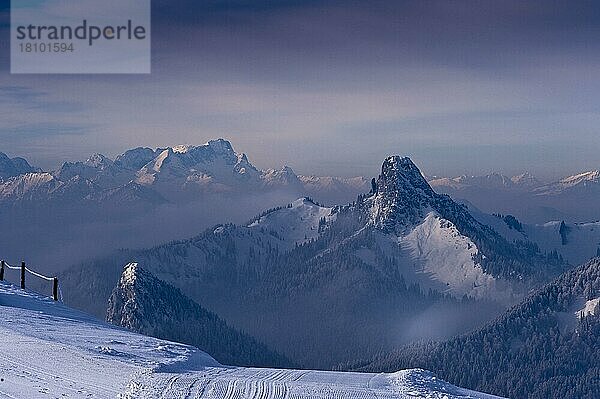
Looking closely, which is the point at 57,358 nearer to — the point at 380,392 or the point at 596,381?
the point at 380,392

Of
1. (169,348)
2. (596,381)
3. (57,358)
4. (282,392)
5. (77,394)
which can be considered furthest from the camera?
(596,381)

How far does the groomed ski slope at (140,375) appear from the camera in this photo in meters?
30.8

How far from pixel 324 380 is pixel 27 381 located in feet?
42.3

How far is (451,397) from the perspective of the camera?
3331cm

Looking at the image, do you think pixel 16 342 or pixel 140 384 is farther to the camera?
pixel 16 342

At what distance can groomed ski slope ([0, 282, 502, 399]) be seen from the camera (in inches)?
1211

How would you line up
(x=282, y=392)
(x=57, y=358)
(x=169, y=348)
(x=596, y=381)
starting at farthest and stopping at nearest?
1. (x=596, y=381)
2. (x=169, y=348)
3. (x=57, y=358)
4. (x=282, y=392)

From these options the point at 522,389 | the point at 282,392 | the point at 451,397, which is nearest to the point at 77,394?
the point at 282,392

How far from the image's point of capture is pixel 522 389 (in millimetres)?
198375

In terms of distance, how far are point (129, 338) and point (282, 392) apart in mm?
12418

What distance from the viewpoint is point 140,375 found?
32781 mm

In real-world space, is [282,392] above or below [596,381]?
above

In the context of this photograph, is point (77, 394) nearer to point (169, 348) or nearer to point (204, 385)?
point (204, 385)

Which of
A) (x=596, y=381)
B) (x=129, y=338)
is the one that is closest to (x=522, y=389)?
(x=596, y=381)
